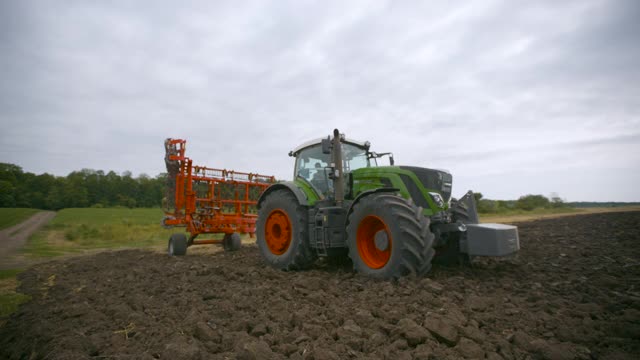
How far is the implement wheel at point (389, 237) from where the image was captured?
171 inches

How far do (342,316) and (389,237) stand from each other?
5.40 feet

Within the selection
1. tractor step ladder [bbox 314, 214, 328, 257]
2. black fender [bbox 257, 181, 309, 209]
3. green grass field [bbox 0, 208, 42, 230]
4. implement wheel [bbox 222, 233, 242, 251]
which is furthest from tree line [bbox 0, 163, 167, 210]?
tractor step ladder [bbox 314, 214, 328, 257]

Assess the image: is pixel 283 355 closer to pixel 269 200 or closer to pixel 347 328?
pixel 347 328

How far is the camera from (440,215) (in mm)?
5031

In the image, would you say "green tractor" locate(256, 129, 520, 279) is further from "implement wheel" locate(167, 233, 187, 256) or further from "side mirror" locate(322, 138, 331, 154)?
"implement wheel" locate(167, 233, 187, 256)

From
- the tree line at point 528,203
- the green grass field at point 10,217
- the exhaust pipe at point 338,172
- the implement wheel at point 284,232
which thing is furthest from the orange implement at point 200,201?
the tree line at point 528,203

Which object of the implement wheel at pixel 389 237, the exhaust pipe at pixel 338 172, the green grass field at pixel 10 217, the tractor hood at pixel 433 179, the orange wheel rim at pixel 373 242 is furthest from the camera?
the green grass field at pixel 10 217

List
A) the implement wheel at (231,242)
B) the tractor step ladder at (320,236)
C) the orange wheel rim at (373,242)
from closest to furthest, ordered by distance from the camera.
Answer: the orange wheel rim at (373,242)
the tractor step ladder at (320,236)
the implement wheel at (231,242)

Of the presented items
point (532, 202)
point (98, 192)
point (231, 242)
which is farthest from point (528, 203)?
point (98, 192)

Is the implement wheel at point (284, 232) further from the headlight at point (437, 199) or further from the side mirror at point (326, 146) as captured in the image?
the headlight at point (437, 199)

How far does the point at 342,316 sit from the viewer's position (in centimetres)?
325

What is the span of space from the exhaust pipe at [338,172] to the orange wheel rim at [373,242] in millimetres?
841

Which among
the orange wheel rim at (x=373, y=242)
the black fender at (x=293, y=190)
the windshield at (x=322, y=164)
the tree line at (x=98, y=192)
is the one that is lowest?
the orange wheel rim at (x=373, y=242)

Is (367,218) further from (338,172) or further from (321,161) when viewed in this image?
(321,161)
